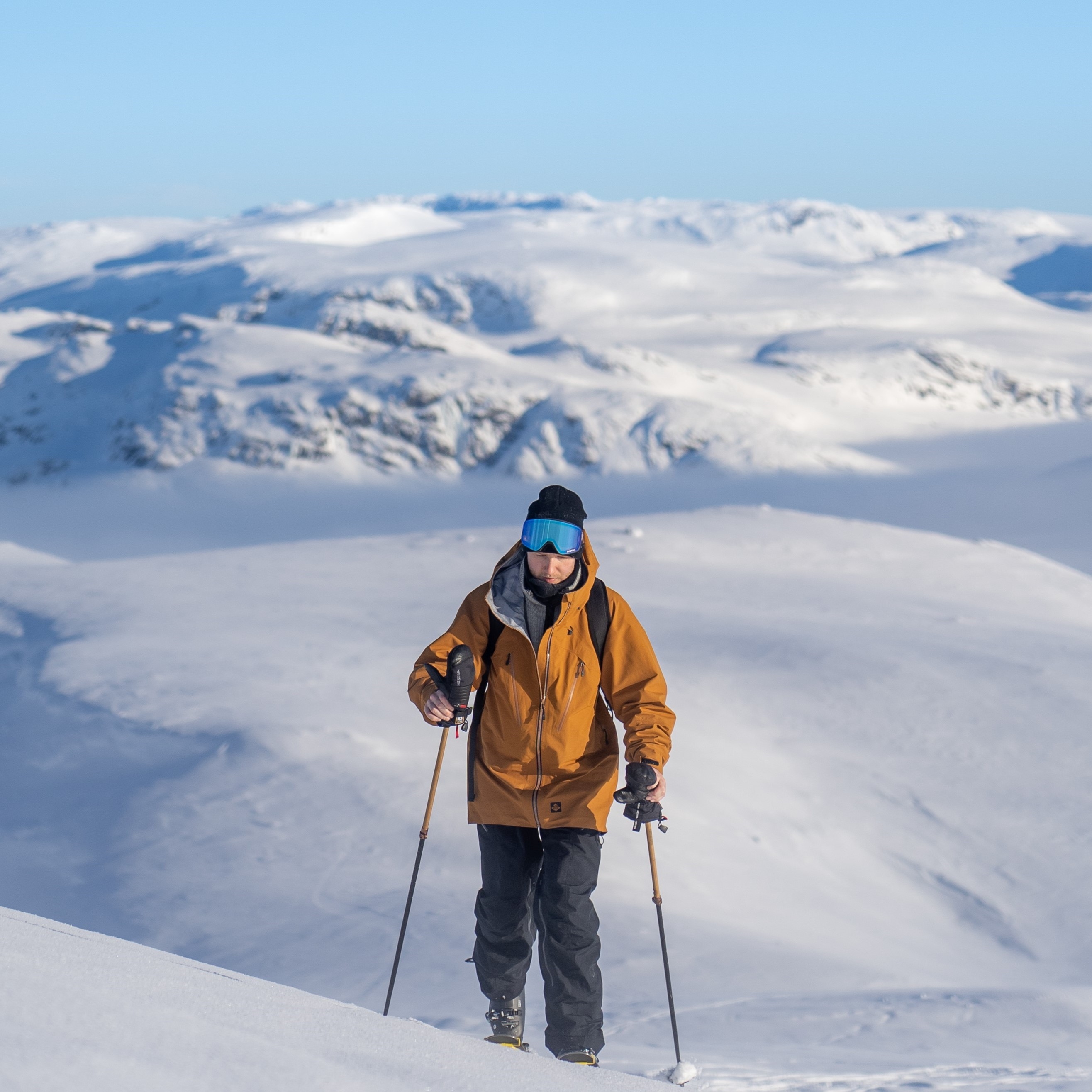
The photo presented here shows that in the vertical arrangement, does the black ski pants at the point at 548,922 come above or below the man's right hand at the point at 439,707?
below

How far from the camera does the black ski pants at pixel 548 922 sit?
4281 millimetres

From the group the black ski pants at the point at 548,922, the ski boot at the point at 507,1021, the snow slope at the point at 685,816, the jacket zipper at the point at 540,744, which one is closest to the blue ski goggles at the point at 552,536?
the jacket zipper at the point at 540,744

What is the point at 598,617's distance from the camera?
4.21m

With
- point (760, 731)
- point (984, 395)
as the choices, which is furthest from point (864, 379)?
point (760, 731)

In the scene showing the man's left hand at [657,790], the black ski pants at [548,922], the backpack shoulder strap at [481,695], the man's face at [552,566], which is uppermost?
the man's face at [552,566]

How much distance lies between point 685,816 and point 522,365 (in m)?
70.5

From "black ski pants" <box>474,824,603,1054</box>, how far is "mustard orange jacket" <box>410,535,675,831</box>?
0.40 feet

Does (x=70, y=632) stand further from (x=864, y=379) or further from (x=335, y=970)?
(x=864, y=379)

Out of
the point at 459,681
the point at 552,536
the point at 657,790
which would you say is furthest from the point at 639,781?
the point at 552,536

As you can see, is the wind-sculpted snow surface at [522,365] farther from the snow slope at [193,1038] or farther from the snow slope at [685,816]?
the snow slope at [193,1038]

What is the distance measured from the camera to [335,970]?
628 centimetres

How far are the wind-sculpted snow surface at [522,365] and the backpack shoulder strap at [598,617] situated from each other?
60081mm

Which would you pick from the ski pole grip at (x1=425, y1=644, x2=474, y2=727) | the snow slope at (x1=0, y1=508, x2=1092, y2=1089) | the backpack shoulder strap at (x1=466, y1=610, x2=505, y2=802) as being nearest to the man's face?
the backpack shoulder strap at (x1=466, y1=610, x2=505, y2=802)

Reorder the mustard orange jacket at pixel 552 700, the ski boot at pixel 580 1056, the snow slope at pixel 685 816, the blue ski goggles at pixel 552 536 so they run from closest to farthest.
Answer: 1. the blue ski goggles at pixel 552 536
2. the mustard orange jacket at pixel 552 700
3. the ski boot at pixel 580 1056
4. the snow slope at pixel 685 816
